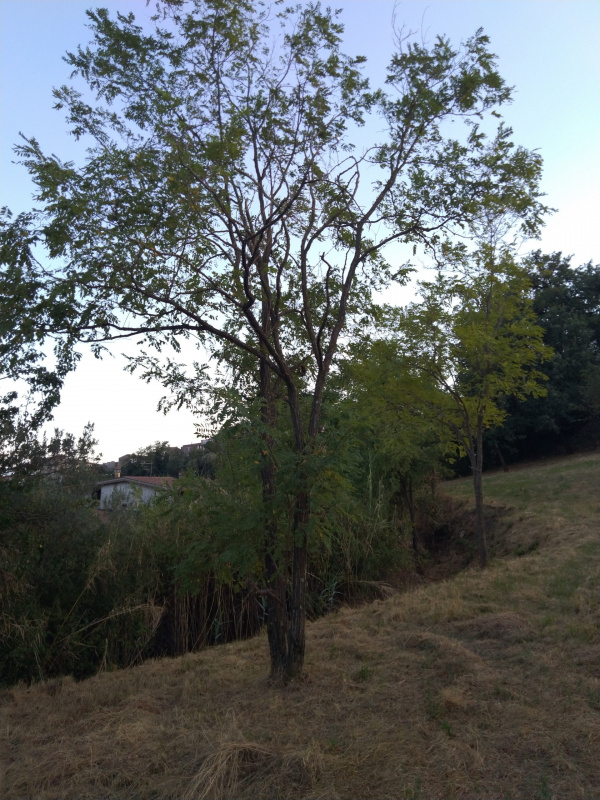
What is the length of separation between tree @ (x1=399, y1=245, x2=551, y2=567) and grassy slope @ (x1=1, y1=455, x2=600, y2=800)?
343 centimetres

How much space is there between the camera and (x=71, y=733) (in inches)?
212

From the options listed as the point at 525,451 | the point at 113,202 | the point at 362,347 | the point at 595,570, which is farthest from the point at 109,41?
the point at 525,451

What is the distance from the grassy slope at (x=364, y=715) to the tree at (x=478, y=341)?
3428 millimetres

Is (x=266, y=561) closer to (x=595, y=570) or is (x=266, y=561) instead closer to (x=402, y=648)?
(x=402, y=648)

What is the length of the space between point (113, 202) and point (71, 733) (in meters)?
4.79

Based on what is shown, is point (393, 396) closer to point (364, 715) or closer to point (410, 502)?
point (410, 502)

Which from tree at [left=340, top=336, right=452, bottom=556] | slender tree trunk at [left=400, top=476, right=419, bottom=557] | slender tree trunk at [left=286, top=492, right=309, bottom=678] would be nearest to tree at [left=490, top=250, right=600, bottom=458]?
slender tree trunk at [left=400, top=476, right=419, bottom=557]

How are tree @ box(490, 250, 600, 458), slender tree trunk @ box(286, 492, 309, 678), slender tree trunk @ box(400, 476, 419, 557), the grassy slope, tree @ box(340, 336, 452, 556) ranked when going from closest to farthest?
the grassy slope → slender tree trunk @ box(286, 492, 309, 678) → tree @ box(340, 336, 452, 556) → slender tree trunk @ box(400, 476, 419, 557) → tree @ box(490, 250, 600, 458)

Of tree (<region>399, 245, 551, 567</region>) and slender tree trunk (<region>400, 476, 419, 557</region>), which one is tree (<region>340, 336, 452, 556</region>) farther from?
slender tree trunk (<region>400, 476, 419, 557</region>)

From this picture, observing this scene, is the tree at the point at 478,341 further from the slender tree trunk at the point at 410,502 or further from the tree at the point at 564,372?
the tree at the point at 564,372

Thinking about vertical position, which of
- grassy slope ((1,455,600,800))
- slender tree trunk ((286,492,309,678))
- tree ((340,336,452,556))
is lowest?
grassy slope ((1,455,600,800))

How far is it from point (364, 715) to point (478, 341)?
665cm

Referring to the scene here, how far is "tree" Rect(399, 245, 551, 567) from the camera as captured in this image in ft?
34.3

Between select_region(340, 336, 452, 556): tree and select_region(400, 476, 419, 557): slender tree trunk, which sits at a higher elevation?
select_region(340, 336, 452, 556): tree
